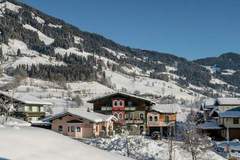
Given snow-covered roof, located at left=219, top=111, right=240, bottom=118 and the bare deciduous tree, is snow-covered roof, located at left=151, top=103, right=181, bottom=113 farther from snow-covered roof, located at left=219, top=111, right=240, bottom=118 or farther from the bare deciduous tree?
the bare deciduous tree

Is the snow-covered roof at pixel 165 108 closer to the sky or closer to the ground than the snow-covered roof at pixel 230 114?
closer to the sky

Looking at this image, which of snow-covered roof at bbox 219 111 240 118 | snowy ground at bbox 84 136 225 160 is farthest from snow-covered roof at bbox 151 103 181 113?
snowy ground at bbox 84 136 225 160

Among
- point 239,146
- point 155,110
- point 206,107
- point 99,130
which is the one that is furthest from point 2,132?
point 206,107

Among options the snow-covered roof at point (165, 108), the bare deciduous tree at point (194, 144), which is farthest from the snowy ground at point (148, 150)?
the snow-covered roof at point (165, 108)

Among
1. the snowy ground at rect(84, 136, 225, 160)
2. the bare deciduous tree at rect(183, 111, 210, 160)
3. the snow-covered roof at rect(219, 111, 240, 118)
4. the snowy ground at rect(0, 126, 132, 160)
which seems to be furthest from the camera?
the snow-covered roof at rect(219, 111, 240, 118)

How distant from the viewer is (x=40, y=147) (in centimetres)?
666

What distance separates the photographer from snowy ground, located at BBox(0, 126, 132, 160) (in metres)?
6.27

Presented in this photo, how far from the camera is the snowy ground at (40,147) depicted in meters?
6.27

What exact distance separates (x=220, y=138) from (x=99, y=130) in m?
20.8

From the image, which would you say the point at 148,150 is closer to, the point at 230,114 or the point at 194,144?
the point at 194,144

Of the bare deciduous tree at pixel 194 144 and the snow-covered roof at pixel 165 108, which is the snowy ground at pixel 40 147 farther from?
the snow-covered roof at pixel 165 108

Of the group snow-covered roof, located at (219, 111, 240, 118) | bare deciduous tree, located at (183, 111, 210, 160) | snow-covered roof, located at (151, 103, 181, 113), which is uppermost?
snow-covered roof, located at (151, 103, 181, 113)

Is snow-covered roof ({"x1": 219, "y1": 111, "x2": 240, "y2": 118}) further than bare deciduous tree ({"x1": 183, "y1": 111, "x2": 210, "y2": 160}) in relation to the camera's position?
Yes


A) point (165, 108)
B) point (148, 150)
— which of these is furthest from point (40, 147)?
point (165, 108)
